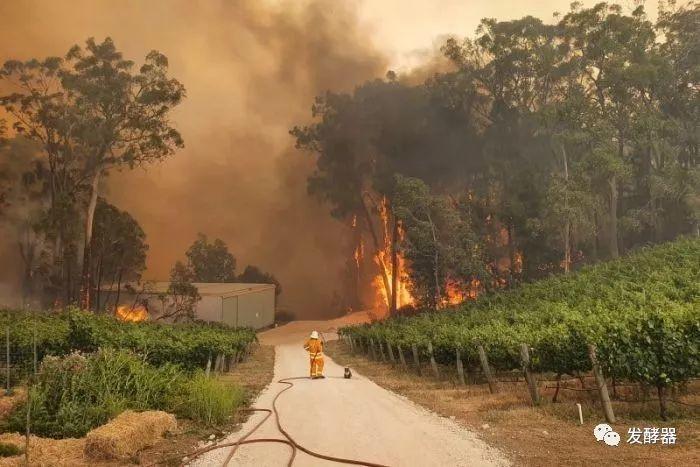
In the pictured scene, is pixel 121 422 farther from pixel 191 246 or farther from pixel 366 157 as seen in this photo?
pixel 191 246

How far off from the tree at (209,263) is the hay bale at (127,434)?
86.2 metres

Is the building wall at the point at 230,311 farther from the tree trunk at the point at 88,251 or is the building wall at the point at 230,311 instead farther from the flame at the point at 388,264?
the flame at the point at 388,264

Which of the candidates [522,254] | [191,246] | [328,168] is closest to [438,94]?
[328,168]

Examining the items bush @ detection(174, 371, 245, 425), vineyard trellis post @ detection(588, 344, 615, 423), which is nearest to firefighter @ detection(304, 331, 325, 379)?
bush @ detection(174, 371, 245, 425)

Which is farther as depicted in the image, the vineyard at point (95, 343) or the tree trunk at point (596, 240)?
the tree trunk at point (596, 240)

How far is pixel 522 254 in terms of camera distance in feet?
218

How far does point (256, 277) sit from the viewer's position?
9375 centimetres

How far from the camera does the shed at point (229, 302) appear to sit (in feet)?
205

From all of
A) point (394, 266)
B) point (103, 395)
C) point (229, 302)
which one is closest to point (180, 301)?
point (229, 302)

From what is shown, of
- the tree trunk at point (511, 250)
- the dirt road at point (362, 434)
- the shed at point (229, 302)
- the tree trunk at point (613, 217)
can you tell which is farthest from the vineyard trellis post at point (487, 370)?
the tree trunk at point (511, 250)

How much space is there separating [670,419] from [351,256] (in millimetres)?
83257

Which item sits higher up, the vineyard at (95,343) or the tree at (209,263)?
the tree at (209,263)

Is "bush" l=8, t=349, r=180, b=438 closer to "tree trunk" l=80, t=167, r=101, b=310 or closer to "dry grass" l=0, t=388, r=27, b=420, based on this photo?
"dry grass" l=0, t=388, r=27, b=420

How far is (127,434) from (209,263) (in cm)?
8878
